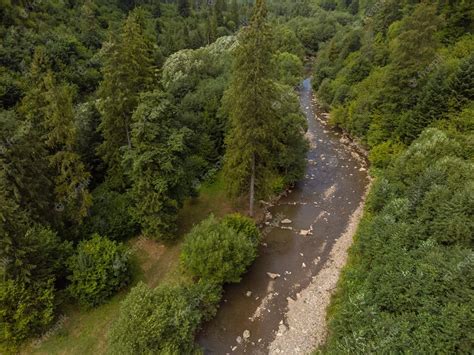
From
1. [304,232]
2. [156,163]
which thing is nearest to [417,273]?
[304,232]

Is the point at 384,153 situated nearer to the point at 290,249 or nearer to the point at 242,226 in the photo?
the point at 290,249

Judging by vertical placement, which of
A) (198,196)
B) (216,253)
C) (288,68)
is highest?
(288,68)

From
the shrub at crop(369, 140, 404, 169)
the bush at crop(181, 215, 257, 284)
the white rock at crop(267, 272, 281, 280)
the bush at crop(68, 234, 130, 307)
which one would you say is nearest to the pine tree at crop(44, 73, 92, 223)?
the bush at crop(68, 234, 130, 307)

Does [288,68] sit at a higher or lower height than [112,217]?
higher

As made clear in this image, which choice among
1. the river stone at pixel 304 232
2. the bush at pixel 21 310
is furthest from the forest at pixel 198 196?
the river stone at pixel 304 232

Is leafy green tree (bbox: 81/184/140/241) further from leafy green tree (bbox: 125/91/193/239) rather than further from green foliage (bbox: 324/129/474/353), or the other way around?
green foliage (bbox: 324/129/474/353)
